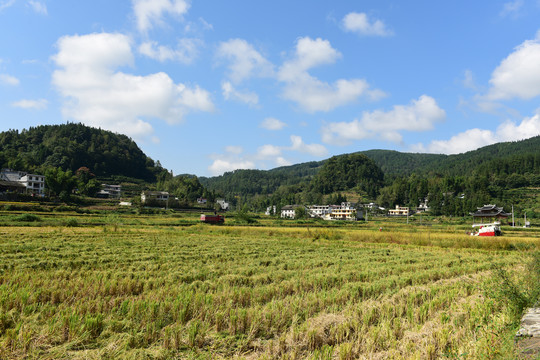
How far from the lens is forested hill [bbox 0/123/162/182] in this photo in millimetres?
124444

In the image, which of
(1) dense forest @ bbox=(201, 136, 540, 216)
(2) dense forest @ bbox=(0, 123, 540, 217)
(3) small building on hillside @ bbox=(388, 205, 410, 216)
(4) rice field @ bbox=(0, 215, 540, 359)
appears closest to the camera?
(4) rice field @ bbox=(0, 215, 540, 359)

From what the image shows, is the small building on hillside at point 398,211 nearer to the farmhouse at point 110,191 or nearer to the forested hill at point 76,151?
the farmhouse at point 110,191

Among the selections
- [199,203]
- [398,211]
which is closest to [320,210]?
[398,211]

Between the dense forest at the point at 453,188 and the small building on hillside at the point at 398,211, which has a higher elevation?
the dense forest at the point at 453,188

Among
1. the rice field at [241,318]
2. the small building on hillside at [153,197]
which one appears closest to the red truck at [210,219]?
the rice field at [241,318]

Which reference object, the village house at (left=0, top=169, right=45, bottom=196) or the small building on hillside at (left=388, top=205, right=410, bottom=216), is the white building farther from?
the village house at (left=0, top=169, right=45, bottom=196)

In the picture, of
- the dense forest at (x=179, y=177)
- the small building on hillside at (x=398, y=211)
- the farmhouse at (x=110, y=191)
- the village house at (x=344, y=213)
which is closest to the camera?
the dense forest at (x=179, y=177)

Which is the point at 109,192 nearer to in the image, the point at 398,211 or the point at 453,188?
the point at 398,211

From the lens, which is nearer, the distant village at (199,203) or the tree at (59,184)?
the distant village at (199,203)

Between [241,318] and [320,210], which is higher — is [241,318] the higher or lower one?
the higher one

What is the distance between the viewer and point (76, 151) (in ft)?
446

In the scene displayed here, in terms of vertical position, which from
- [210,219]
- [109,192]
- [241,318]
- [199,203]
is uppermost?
[109,192]

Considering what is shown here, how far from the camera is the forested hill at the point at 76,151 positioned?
12444 centimetres

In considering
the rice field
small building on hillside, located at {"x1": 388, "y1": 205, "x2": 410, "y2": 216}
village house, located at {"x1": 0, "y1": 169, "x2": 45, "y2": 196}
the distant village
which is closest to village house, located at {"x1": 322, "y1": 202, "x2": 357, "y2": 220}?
the distant village
